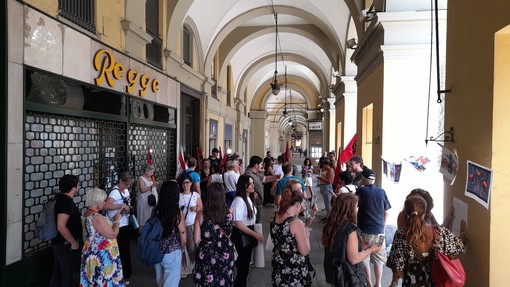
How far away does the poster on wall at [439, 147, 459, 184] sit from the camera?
10.9ft

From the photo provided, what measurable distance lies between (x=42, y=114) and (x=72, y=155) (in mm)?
767

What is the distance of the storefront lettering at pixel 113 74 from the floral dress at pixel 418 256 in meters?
4.54

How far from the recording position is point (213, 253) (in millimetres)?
3244

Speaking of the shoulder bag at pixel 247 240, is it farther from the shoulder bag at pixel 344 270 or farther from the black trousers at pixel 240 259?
the shoulder bag at pixel 344 270

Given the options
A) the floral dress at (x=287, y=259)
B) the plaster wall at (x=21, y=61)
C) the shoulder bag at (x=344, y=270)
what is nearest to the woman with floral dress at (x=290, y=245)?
the floral dress at (x=287, y=259)

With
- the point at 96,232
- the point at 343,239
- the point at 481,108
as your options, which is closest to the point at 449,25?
the point at 481,108

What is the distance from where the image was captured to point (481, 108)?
297 cm

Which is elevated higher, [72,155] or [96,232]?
[72,155]

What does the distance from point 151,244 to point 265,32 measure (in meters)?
12.3

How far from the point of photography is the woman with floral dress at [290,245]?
9.94 ft

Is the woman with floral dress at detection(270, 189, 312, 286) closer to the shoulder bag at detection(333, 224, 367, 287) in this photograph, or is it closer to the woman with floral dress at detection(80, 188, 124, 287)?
the shoulder bag at detection(333, 224, 367, 287)

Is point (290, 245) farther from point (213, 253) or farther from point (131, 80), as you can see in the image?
point (131, 80)

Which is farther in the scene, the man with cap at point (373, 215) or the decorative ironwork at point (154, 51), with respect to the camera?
the decorative ironwork at point (154, 51)

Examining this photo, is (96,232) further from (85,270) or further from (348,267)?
(348,267)
